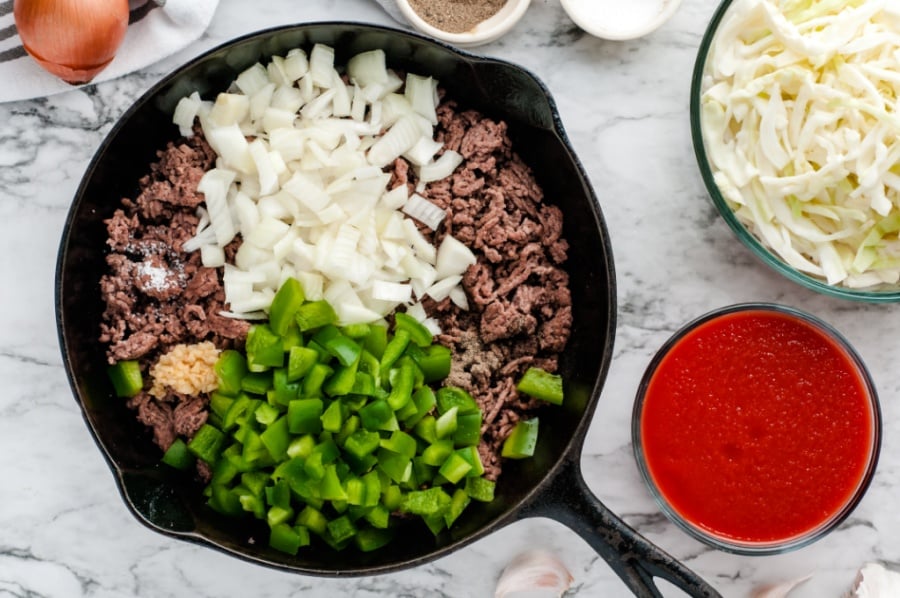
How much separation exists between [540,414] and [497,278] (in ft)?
1.26

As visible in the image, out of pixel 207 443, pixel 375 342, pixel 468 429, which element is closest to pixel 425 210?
pixel 375 342

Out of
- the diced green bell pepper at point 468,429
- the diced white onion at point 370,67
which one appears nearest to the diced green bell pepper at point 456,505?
the diced green bell pepper at point 468,429

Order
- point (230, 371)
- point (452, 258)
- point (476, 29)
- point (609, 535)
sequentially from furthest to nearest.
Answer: point (476, 29)
point (452, 258)
point (230, 371)
point (609, 535)

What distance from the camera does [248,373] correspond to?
7.30ft

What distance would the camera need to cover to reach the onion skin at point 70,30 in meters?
2.15

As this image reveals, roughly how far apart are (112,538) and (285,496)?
68 cm

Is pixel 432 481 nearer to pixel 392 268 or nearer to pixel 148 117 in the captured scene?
pixel 392 268

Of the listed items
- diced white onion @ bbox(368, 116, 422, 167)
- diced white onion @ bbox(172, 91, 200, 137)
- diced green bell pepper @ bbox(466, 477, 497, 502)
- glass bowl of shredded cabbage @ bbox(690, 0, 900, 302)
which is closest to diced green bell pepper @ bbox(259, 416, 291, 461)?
diced green bell pepper @ bbox(466, 477, 497, 502)

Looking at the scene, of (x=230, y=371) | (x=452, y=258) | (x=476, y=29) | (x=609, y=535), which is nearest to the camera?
(x=609, y=535)

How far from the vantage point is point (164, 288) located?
227 cm

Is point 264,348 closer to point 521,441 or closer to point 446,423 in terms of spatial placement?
point 446,423

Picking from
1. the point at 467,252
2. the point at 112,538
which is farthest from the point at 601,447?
the point at 112,538

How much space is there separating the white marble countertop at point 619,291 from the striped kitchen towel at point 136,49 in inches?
1.6

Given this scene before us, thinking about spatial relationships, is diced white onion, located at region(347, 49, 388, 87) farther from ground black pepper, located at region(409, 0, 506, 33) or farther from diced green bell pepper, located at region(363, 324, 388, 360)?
diced green bell pepper, located at region(363, 324, 388, 360)
